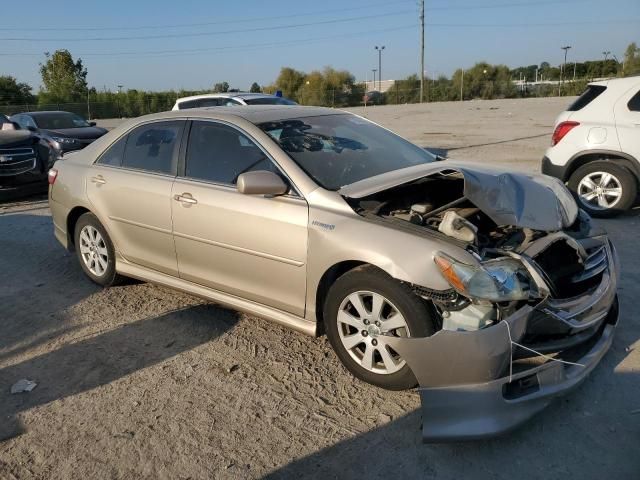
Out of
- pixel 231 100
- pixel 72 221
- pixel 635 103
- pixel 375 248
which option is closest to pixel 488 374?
pixel 375 248

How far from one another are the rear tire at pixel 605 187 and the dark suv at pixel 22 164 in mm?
8582

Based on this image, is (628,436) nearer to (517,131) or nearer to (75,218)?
(75,218)

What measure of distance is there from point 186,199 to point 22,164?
22.4 ft

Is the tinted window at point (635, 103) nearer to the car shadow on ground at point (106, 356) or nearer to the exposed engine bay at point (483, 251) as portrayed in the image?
the exposed engine bay at point (483, 251)

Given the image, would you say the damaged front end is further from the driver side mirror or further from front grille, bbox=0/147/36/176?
front grille, bbox=0/147/36/176

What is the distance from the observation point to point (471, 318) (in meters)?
2.82

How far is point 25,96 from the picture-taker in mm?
54969

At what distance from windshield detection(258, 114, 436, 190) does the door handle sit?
0.74 m

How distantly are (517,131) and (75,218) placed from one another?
16.7 metres

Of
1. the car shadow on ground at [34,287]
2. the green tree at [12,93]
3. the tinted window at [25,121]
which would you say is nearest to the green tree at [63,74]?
the green tree at [12,93]

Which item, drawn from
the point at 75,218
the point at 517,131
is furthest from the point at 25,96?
the point at 75,218

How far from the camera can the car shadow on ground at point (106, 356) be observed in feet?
11.0

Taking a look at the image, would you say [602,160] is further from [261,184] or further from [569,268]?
[261,184]

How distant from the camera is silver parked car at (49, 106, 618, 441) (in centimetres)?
273
